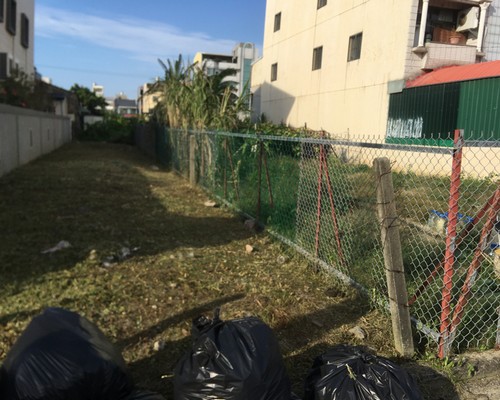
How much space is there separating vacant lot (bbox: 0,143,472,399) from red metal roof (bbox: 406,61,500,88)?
8.27 meters

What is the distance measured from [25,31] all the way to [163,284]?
20.8 metres

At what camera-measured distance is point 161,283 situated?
4.06 m

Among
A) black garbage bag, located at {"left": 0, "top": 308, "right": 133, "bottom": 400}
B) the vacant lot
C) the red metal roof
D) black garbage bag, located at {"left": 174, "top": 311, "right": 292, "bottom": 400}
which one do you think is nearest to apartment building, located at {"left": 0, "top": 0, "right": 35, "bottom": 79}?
the vacant lot

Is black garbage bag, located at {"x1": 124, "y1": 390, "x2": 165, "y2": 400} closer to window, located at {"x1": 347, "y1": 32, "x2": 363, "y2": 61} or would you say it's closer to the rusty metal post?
the rusty metal post

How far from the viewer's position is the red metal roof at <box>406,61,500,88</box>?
36.2ft

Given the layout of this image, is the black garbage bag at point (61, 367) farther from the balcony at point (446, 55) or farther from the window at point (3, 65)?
the window at point (3, 65)

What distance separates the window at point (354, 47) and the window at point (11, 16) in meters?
13.2

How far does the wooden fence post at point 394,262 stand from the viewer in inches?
112

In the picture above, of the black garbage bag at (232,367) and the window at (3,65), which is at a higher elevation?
the window at (3,65)

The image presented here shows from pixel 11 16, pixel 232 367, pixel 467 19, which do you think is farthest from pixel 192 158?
pixel 11 16

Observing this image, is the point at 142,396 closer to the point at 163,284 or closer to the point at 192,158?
the point at 163,284

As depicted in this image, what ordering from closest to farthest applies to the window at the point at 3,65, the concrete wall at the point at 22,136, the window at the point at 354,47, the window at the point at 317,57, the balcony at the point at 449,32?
the concrete wall at the point at 22,136 < the balcony at the point at 449,32 < the window at the point at 3,65 < the window at the point at 354,47 < the window at the point at 317,57

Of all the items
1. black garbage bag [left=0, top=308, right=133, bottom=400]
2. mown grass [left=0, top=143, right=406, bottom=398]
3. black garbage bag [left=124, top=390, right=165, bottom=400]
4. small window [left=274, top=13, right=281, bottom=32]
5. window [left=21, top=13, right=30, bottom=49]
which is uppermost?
small window [left=274, top=13, right=281, bottom=32]

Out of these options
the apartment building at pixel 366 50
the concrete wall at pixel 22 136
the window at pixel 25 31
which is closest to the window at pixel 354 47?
the apartment building at pixel 366 50
